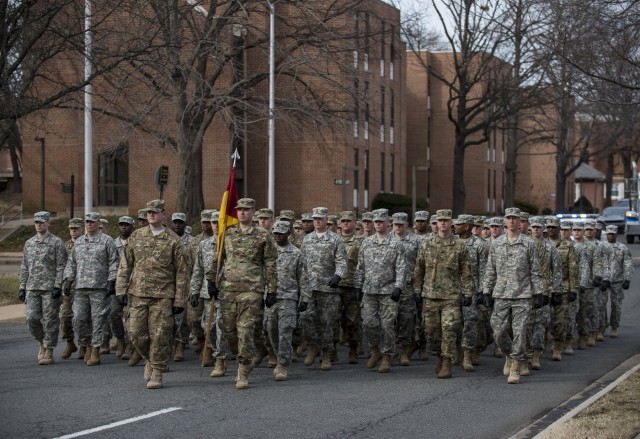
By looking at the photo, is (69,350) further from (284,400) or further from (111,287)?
(284,400)

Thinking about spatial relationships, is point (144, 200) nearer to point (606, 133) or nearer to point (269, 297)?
point (606, 133)

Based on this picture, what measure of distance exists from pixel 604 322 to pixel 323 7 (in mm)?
18055

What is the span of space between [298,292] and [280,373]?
1.13 metres

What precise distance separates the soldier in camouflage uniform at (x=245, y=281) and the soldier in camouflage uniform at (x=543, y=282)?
3.51m

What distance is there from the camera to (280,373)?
12.9m

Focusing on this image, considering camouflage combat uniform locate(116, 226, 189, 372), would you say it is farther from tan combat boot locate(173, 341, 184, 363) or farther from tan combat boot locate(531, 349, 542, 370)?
tan combat boot locate(531, 349, 542, 370)

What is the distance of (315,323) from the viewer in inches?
570

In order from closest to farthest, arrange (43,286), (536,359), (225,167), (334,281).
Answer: (334,281)
(43,286)
(536,359)
(225,167)

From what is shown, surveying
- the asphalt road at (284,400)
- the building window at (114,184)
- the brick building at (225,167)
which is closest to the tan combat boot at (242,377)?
the asphalt road at (284,400)

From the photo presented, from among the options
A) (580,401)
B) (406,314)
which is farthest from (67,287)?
(580,401)

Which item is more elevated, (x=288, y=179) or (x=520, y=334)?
(x=288, y=179)

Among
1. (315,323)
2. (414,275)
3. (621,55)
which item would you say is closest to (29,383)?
(315,323)

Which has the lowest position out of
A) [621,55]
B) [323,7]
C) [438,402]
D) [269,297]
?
[438,402]

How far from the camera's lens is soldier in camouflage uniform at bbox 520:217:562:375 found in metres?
14.0
